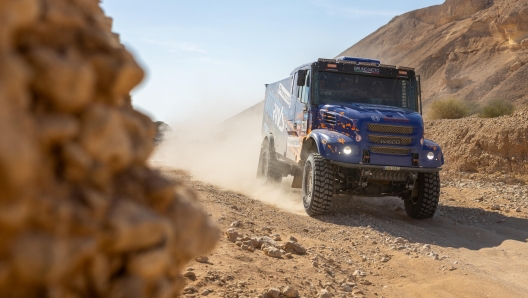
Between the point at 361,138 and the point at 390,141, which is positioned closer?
the point at 361,138

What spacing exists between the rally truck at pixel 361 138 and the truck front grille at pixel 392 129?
15 mm

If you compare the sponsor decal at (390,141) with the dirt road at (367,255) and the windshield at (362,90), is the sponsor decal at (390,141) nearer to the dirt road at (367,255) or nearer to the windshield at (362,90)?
the windshield at (362,90)

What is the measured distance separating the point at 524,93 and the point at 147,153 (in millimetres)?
32343

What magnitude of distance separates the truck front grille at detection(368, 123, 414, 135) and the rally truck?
0.02 m

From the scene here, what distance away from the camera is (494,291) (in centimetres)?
524

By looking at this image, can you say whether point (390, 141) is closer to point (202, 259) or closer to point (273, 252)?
point (273, 252)

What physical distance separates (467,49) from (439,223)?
32187 mm

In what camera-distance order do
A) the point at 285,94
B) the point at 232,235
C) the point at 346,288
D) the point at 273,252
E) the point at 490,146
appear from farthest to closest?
the point at 490,146, the point at 285,94, the point at 232,235, the point at 273,252, the point at 346,288

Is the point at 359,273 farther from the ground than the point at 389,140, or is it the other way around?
the point at 389,140

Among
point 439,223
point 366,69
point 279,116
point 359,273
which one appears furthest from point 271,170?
point 359,273

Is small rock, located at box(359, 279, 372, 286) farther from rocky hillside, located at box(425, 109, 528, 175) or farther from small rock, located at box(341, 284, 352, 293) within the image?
rocky hillside, located at box(425, 109, 528, 175)

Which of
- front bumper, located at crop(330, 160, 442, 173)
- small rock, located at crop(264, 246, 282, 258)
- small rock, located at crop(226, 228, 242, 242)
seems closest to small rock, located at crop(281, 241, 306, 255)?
small rock, located at crop(264, 246, 282, 258)

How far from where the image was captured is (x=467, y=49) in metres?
38.2

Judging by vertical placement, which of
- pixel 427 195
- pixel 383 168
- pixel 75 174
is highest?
pixel 383 168
